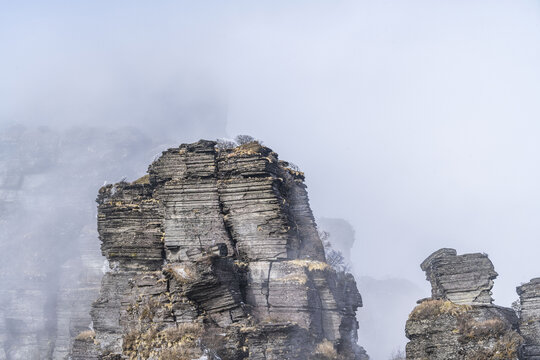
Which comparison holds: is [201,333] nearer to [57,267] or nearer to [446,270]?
[446,270]

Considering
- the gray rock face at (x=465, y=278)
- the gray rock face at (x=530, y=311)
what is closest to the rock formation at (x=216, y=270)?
the gray rock face at (x=465, y=278)

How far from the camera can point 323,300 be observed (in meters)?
32.2

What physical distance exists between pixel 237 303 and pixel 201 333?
245 cm

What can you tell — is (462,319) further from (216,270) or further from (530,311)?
(530,311)

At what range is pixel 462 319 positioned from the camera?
28203mm

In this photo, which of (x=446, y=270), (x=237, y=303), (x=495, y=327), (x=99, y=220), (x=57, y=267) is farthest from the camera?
(x=57, y=267)

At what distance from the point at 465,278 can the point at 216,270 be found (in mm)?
12793

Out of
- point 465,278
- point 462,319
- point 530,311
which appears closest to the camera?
point 462,319

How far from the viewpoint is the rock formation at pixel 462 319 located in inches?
1077

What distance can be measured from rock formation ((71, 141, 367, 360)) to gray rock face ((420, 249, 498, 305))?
5796mm

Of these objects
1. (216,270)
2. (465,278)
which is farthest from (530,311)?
(216,270)

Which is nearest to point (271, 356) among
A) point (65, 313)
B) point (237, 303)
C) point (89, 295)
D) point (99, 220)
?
point (237, 303)

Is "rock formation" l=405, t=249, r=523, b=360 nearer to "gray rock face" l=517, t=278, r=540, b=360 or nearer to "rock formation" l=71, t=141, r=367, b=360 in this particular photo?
"rock formation" l=71, t=141, r=367, b=360

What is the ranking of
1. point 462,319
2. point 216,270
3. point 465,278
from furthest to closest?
point 465,278
point 216,270
point 462,319
